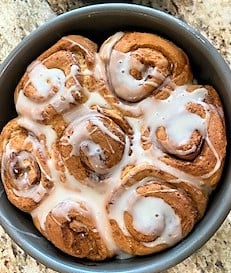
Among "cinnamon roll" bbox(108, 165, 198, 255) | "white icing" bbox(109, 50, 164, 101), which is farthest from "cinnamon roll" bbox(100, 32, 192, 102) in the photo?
"cinnamon roll" bbox(108, 165, 198, 255)

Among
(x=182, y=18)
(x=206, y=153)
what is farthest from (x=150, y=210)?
(x=182, y=18)

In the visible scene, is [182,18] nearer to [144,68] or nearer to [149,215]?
[144,68]

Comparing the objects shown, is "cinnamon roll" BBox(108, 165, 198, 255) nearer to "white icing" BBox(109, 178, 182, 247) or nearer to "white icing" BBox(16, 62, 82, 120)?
"white icing" BBox(109, 178, 182, 247)

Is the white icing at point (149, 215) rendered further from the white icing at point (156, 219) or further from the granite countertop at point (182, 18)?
the granite countertop at point (182, 18)

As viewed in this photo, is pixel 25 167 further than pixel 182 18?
No

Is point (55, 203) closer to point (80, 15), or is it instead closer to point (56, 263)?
point (56, 263)

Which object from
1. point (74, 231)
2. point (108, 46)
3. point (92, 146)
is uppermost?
point (108, 46)

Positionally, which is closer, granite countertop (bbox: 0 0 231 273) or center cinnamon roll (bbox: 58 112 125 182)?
center cinnamon roll (bbox: 58 112 125 182)
